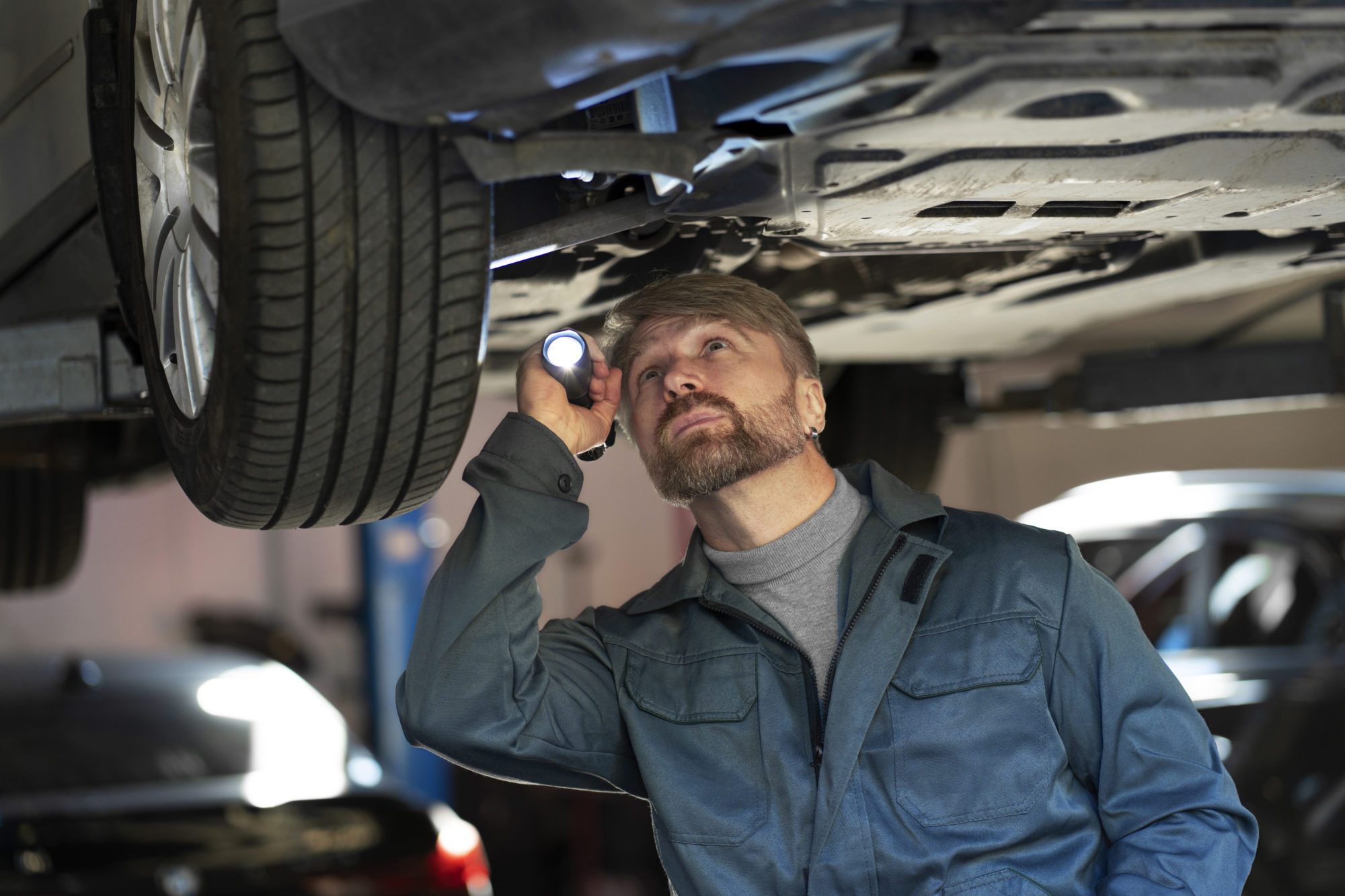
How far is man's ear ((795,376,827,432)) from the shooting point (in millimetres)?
1870

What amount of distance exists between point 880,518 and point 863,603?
0.16 meters

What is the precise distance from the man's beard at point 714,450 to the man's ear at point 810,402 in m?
0.10

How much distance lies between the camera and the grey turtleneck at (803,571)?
169 centimetres

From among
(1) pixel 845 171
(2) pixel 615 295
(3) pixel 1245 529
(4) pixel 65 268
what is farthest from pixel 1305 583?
(4) pixel 65 268

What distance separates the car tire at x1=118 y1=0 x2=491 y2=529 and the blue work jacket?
0.19 m

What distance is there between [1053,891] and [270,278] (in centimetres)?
109

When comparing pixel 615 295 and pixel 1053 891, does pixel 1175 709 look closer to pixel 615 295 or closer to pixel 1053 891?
pixel 1053 891

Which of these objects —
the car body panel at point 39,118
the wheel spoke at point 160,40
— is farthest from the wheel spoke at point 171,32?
the car body panel at point 39,118

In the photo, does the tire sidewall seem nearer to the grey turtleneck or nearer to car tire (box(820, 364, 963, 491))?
the grey turtleneck

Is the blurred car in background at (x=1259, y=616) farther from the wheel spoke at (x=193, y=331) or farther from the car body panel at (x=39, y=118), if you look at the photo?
the car body panel at (x=39, y=118)

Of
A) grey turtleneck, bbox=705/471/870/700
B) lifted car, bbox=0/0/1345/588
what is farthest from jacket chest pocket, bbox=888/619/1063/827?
lifted car, bbox=0/0/1345/588

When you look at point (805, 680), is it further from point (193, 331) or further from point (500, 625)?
point (193, 331)

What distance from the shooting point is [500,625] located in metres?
1.61

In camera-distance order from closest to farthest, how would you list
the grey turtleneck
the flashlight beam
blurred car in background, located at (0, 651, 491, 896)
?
the flashlight beam
the grey turtleneck
blurred car in background, located at (0, 651, 491, 896)
